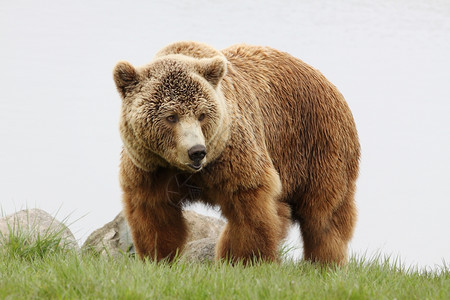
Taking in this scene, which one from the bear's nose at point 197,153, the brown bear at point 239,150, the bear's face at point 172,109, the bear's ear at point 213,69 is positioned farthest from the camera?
the bear's ear at point 213,69

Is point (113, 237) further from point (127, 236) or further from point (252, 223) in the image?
point (252, 223)

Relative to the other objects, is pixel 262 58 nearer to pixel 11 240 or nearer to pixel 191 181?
pixel 191 181

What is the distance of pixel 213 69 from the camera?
5.24 metres

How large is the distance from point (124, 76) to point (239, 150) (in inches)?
41.9

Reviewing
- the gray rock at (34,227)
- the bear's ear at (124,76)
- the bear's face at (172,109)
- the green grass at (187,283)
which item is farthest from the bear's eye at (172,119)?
the gray rock at (34,227)

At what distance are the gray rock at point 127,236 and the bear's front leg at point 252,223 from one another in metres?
1.34

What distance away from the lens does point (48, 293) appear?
415 centimetres

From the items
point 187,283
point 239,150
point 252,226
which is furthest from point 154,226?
point 187,283

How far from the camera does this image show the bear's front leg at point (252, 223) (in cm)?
555

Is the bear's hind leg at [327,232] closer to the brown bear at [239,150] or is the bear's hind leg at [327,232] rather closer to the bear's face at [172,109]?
the brown bear at [239,150]

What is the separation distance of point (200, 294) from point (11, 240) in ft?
8.57

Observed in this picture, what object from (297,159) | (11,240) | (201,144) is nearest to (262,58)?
(297,159)

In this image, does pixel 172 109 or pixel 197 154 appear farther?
pixel 172 109

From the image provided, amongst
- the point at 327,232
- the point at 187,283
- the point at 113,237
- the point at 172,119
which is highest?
the point at 172,119
